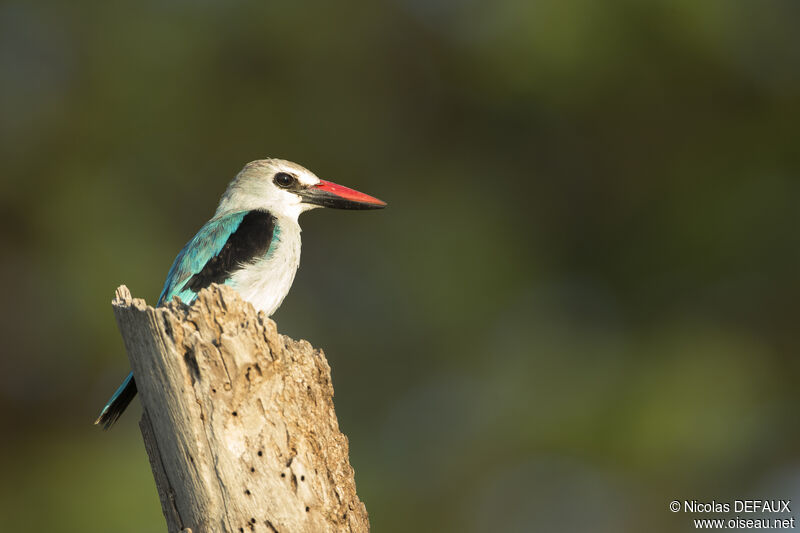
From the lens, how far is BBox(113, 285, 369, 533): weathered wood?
3.05 meters

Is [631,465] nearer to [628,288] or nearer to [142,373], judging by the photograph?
[628,288]

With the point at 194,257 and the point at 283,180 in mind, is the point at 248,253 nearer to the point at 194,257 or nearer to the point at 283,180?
the point at 194,257

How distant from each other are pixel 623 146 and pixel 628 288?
1585 mm

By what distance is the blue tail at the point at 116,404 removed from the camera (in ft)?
12.9

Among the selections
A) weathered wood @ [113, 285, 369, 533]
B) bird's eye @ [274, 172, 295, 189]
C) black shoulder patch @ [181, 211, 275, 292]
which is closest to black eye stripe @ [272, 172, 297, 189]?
bird's eye @ [274, 172, 295, 189]

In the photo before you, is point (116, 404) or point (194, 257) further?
point (194, 257)

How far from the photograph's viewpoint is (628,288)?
1052 centimetres

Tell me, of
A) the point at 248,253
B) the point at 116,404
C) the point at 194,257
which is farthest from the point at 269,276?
the point at 116,404

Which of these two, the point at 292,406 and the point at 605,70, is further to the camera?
the point at 605,70

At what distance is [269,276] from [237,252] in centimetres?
20

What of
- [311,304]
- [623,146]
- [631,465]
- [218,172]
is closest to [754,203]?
[623,146]

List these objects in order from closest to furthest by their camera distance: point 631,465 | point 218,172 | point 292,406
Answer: point 292,406 → point 631,465 → point 218,172

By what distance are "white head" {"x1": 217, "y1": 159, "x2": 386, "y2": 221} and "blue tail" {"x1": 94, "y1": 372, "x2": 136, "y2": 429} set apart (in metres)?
1.68

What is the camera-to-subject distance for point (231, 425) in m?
3.06
